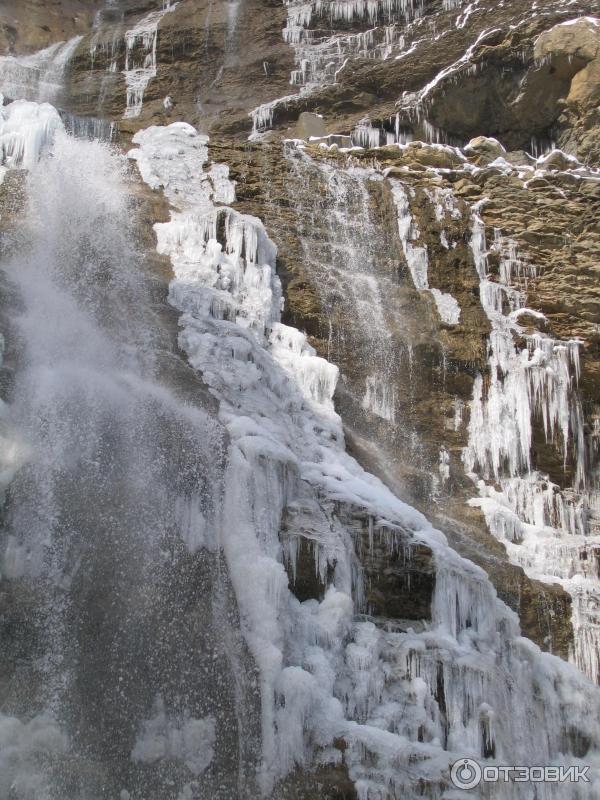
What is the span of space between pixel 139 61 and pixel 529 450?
53.0 ft

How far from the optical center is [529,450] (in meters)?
12.4

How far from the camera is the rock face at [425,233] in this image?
10805 millimetres

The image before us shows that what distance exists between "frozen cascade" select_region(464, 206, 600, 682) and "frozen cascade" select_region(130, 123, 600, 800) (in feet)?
7.20

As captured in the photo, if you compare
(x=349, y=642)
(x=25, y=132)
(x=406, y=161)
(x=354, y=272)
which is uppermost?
(x=406, y=161)

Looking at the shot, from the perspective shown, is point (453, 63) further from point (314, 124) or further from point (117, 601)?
point (117, 601)

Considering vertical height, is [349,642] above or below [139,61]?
below

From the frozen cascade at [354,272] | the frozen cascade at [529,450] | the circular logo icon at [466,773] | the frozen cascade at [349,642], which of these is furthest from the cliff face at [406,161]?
the circular logo icon at [466,773]

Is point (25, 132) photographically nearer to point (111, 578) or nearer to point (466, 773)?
point (111, 578)

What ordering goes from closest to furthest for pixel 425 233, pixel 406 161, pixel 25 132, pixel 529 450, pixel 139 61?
1. pixel 529 450
2. pixel 25 132
3. pixel 425 233
4. pixel 406 161
5. pixel 139 61

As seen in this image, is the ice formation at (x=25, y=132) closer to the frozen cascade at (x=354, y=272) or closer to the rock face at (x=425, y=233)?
the rock face at (x=425, y=233)

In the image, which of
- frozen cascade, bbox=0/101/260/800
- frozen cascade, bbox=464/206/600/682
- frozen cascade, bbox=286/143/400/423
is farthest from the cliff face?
frozen cascade, bbox=0/101/260/800

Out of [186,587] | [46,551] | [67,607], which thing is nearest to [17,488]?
[46,551]

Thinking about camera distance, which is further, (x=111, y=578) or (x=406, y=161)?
(x=406, y=161)

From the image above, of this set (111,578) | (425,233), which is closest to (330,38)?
(425,233)
